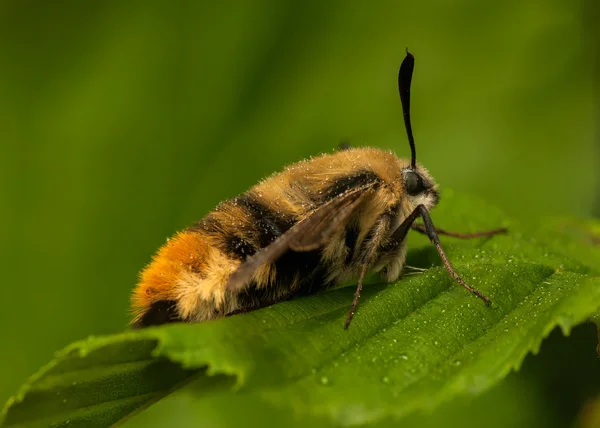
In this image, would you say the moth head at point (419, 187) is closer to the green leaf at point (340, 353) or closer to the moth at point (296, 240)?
the moth at point (296, 240)

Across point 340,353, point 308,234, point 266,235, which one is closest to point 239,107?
point 266,235

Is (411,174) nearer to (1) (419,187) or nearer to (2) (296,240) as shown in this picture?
(1) (419,187)

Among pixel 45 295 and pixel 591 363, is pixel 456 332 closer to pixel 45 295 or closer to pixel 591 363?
pixel 591 363

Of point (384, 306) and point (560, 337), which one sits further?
point (560, 337)

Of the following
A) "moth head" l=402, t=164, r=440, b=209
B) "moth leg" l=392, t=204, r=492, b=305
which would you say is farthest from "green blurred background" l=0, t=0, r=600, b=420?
"moth leg" l=392, t=204, r=492, b=305

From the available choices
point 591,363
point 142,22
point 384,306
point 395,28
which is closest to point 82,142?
point 142,22

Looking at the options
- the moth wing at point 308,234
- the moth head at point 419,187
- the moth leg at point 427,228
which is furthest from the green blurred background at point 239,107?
the moth wing at point 308,234
